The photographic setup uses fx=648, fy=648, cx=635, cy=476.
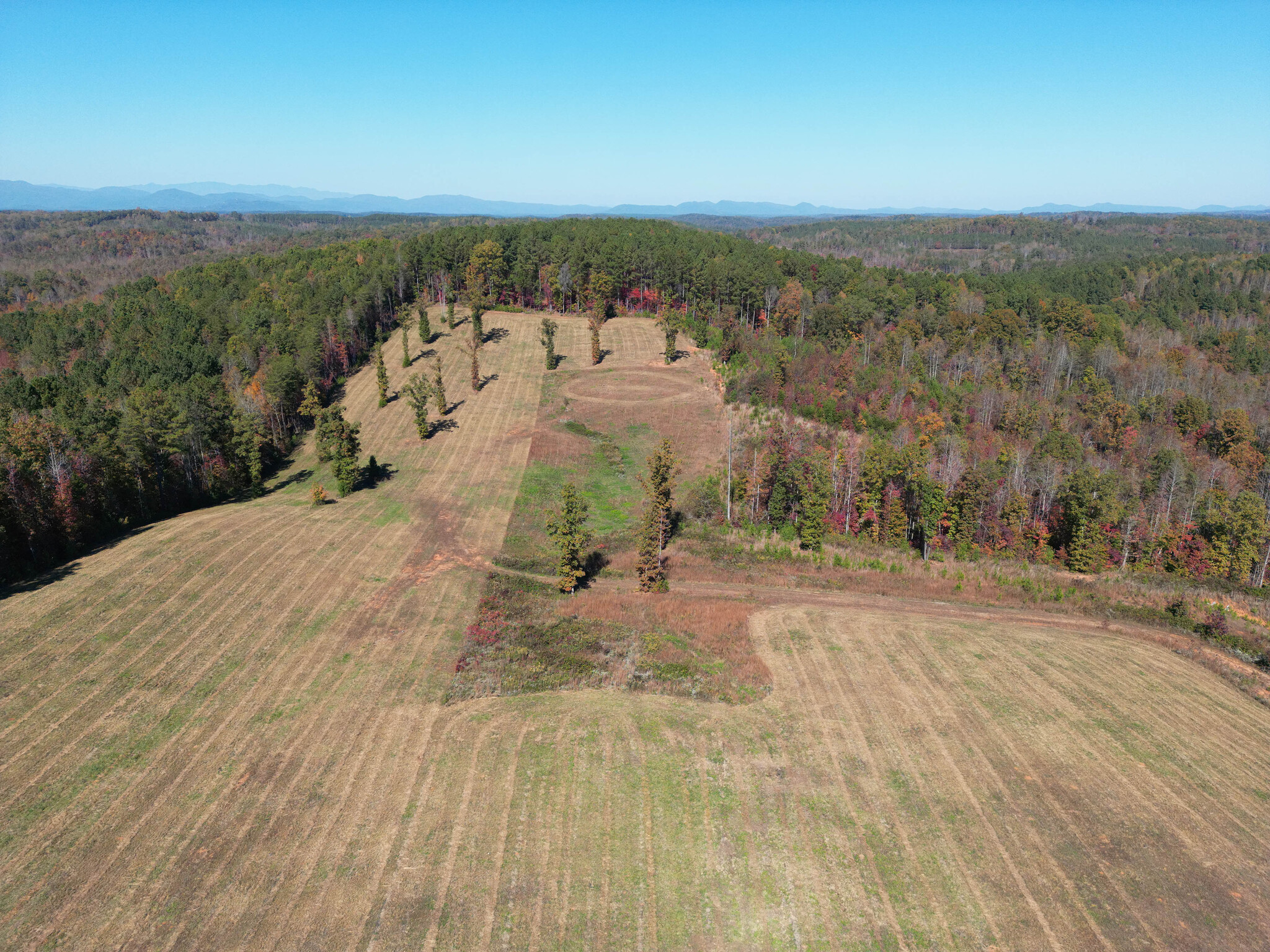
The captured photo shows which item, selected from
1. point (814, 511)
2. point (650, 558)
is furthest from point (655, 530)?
point (814, 511)

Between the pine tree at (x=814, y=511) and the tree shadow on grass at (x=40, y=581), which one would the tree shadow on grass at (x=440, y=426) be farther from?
the pine tree at (x=814, y=511)

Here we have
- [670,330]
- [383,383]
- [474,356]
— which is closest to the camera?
[383,383]

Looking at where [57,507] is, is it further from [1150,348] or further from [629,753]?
[1150,348]

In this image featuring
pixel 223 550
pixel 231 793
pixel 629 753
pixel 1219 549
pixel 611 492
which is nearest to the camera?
Answer: pixel 231 793

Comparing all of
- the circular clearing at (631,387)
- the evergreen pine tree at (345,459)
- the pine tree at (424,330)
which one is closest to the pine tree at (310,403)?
the evergreen pine tree at (345,459)

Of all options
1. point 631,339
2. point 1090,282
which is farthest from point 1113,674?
point 1090,282

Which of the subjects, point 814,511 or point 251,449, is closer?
point 814,511

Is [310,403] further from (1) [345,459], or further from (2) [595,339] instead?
(2) [595,339]
